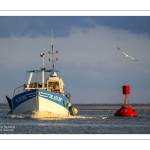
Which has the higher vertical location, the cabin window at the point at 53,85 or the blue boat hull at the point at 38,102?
the cabin window at the point at 53,85

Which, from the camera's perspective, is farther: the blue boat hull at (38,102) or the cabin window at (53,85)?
the cabin window at (53,85)

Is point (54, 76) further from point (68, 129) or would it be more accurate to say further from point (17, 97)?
point (68, 129)

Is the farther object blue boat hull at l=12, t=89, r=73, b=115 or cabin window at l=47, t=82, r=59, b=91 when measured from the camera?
cabin window at l=47, t=82, r=59, b=91

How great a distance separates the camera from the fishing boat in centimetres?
5166

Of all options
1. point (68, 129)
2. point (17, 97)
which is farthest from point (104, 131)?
point (17, 97)

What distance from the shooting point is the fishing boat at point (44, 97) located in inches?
2034

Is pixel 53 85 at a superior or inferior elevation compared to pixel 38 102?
superior

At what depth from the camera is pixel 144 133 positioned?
41.3m

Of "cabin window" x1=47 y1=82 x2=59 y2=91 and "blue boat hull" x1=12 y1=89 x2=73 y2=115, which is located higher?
"cabin window" x1=47 y1=82 x2=59 y2=91

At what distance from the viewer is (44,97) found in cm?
5169

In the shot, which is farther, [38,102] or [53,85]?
[53,85]
